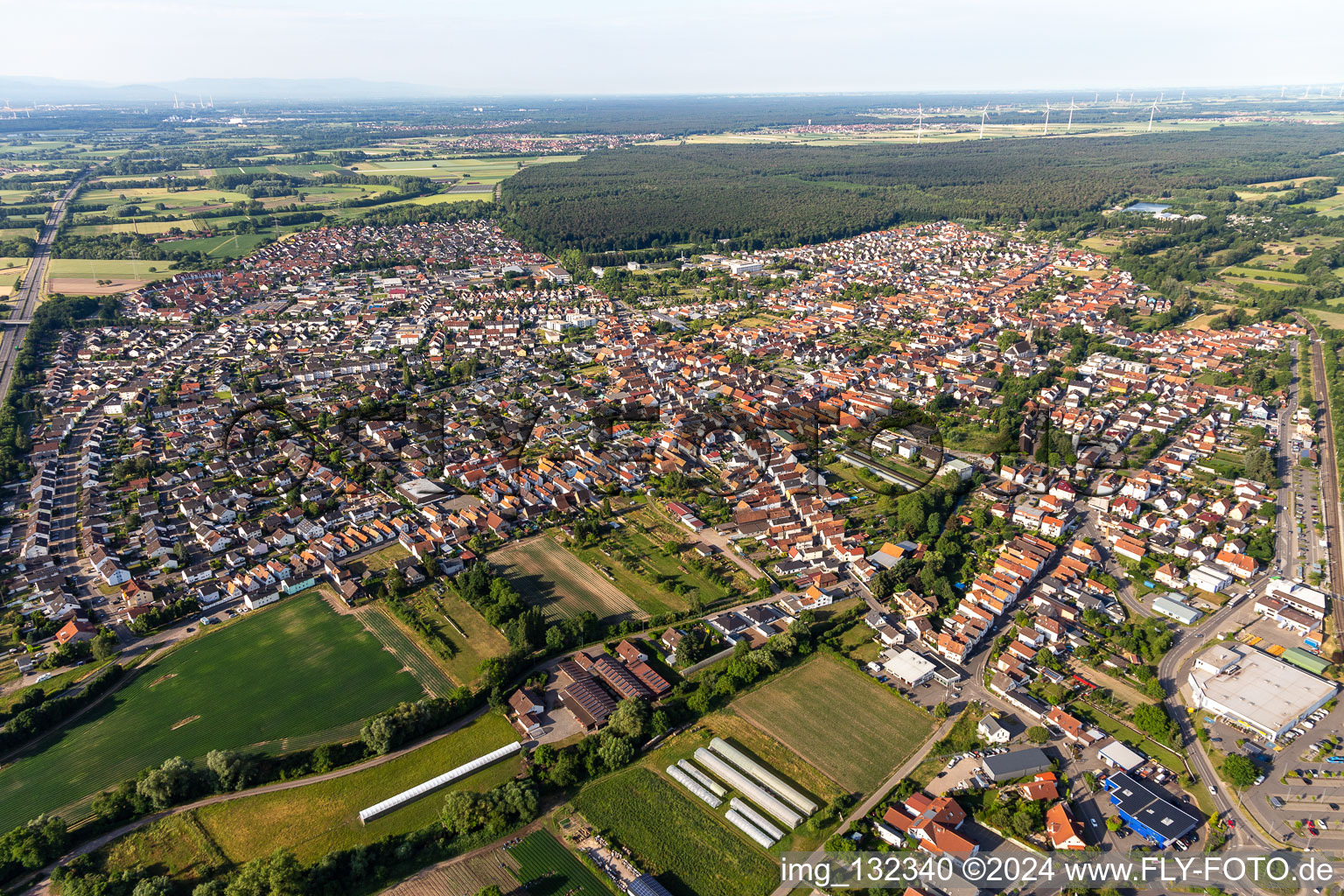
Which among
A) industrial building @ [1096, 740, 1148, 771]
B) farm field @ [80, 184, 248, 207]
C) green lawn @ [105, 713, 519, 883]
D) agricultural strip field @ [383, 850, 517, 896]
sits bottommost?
agricultural strip field @ [383, 850, 517, 896]

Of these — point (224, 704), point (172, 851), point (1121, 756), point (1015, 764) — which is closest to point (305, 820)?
point (172, 851)

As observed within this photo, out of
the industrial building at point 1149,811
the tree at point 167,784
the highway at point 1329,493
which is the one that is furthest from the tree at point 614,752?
the highway at point 1329,493

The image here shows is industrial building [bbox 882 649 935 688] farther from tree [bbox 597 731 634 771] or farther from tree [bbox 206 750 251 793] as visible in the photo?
tree [bbox 206 750 251 793]

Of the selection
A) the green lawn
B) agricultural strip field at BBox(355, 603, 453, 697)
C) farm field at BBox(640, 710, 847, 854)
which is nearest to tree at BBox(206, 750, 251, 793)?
the green lawn

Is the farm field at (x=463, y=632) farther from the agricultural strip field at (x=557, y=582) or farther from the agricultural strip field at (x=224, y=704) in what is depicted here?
the agricultural strip field at (x=557, y=582)

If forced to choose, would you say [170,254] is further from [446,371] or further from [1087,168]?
[1087,168]

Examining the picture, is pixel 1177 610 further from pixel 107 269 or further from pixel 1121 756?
pixel 107 269
